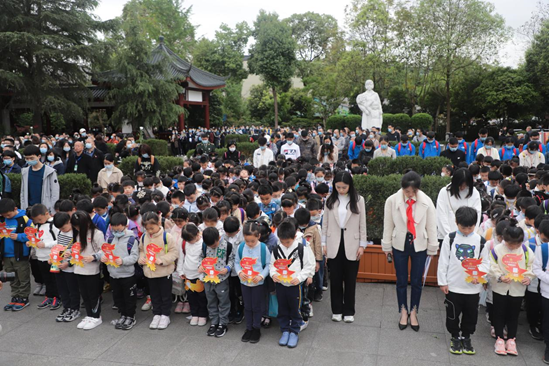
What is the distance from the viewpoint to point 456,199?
15.7 feet

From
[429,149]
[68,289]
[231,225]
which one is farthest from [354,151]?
[68,289]

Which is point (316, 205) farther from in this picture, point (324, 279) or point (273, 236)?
point (324, 279)

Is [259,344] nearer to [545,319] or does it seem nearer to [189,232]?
[189,232]

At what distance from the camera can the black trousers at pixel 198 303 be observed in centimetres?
482

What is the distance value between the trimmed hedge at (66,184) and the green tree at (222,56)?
87.2ft

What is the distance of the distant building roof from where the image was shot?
862 inches

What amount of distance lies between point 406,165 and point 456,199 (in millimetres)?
3335

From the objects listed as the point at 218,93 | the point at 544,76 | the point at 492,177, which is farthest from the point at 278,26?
the point at 492,177

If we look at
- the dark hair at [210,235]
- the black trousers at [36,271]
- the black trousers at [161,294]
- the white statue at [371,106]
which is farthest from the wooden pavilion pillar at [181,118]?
the dark hair at [210,235]

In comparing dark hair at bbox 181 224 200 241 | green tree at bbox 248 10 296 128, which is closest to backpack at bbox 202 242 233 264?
dark hair at bbox 181 224 200 241

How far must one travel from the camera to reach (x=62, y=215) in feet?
16.2

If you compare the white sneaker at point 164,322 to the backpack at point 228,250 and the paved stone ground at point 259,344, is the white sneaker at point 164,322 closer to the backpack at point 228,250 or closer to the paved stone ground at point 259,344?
the paved stone ground at point 259,344

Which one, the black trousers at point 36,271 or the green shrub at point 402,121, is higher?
the green shrub at point 402,121

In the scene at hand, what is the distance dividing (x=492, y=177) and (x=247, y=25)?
34573 millimetres
